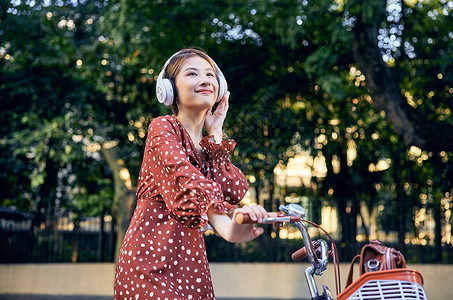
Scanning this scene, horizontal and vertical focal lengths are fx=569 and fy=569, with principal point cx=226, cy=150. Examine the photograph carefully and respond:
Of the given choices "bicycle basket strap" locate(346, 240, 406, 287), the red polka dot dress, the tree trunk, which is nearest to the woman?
the red polka dot dress

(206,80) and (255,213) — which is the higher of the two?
(206,80)

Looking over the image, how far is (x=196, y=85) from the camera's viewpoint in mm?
2336

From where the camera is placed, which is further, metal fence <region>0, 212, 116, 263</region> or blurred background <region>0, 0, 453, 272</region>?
metal fence <region>0, 212, 116, 263</region>

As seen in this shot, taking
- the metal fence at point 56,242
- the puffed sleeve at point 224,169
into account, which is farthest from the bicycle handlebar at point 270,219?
the metal fence at point 56,242

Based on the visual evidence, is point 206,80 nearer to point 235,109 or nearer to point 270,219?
point 270,219

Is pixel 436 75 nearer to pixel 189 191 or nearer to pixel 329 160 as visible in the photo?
pixel 329 160

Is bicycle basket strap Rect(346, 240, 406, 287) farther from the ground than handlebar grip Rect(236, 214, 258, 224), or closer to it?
closer to it

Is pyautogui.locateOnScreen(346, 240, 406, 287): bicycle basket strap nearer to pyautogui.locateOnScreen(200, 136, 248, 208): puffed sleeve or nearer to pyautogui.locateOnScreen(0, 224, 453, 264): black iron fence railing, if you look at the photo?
pyautogui.locateOnScreen(200, 136, 248, 208): puffed sleeve

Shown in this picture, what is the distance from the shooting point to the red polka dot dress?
189cm

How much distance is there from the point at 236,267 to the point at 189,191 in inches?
362

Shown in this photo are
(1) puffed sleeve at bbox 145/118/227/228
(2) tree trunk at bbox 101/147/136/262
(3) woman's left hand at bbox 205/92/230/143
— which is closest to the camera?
(1) puffed sleeve at bbox 145/118/227/228

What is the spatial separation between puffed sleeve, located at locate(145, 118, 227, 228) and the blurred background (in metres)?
7.19

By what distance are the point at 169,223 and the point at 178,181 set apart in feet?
0.79

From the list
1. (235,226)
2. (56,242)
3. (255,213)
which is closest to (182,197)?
(235,226)
